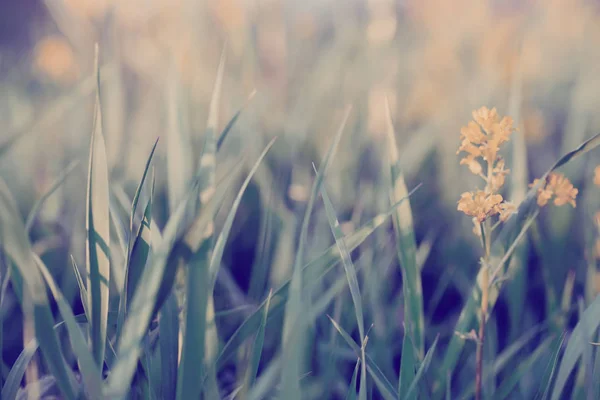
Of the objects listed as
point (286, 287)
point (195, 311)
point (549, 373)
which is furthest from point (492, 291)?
point (195, 311)

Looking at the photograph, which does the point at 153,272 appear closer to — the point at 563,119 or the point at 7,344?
the point at 7,344

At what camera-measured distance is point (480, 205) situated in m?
0.56

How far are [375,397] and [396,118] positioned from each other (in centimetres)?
101

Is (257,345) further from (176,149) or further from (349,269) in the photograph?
(176,149)

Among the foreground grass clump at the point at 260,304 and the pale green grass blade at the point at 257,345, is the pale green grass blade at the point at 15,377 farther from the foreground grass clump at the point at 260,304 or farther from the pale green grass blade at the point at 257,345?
the pale green grass blade at the point at 257,345

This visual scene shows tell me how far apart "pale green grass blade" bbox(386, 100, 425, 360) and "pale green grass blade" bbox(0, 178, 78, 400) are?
Result: 0.34 m

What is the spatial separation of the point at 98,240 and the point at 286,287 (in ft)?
0.63

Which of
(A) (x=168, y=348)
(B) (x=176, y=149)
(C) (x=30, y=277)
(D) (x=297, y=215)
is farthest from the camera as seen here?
(D) (x=297, y=215)

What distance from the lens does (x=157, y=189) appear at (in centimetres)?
121

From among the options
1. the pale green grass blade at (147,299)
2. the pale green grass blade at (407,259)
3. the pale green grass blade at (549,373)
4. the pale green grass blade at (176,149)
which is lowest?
the pale green grass blade at (549,373)

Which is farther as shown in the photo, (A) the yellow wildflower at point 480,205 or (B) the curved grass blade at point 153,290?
(A) the yellow wildflower at point 480,205

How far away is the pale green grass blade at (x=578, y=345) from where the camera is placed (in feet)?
1.68

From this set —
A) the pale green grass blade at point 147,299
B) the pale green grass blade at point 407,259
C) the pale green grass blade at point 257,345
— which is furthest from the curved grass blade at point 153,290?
the pale green grass blade at point 407,259

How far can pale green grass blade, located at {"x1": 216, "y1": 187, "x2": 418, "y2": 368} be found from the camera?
54 centimetres
